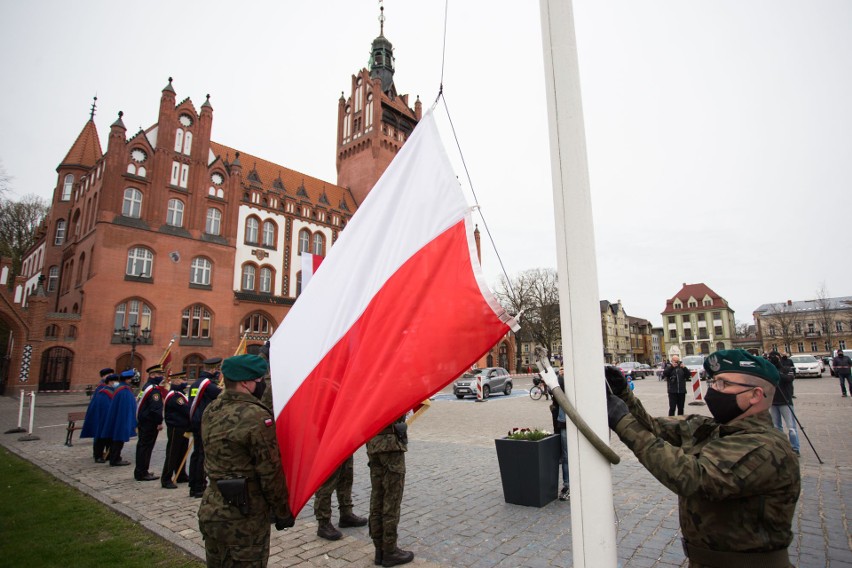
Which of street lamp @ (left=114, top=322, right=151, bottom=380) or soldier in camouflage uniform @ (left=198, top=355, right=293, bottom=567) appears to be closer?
soldier in camouflage uniform @ (left=198, top=355, right=293, bottom=567)

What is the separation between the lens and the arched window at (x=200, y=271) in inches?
1395

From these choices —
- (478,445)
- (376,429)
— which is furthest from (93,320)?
(376,429)

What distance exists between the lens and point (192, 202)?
35.9 m

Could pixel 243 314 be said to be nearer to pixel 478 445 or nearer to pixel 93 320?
pixel 93 320

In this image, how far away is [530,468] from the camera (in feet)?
19.6

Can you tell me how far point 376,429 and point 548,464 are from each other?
15.1 feet

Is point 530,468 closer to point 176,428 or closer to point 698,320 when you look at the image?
point 176,428

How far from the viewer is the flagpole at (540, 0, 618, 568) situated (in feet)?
5.31

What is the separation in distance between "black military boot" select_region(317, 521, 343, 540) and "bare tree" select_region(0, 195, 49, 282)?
60060 mm

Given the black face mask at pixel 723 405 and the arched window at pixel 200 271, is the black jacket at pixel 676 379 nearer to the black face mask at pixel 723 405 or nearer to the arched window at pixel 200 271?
the black face mask at pixel 723 405

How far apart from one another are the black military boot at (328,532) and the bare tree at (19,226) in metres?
60.1

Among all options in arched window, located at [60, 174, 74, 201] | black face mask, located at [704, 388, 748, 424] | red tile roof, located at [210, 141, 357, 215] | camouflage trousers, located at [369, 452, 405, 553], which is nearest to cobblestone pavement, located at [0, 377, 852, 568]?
camouflage trousers, located at [369, 452, 405, 553]

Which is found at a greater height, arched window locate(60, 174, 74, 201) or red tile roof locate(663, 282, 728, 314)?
arched window locate(60, 174, 74, 201)

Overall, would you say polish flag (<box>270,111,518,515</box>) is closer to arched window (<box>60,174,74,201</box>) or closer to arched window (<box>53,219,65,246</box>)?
arched window (<box>53,219,65,246</box>)
